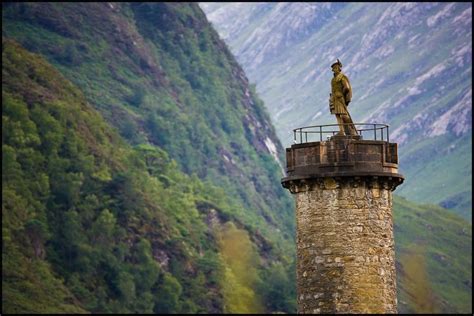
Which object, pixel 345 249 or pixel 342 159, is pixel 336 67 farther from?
pixel 345 249

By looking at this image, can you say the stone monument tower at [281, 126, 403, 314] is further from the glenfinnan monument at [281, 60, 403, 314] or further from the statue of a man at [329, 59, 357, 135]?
the statue of a man at [329, 59, 357, 135]

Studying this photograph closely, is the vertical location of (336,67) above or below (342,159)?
above

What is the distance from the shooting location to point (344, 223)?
42750 millimetres

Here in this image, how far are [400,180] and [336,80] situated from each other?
3.39 m

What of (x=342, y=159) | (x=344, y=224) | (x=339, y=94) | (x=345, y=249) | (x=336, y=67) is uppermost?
(x=336, y=67)

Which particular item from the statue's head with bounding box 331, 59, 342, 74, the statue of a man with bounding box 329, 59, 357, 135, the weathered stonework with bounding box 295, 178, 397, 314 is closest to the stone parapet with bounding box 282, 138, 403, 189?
the weathered stonework with bounding box 295, 178, 397, 314

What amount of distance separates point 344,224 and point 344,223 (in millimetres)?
26

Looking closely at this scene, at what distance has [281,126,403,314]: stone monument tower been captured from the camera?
42375 mm

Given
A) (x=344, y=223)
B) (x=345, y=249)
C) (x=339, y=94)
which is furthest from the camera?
(x=339, y=94)

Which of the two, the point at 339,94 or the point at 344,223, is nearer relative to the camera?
the point at 344,223

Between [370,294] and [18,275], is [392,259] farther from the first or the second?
[18,275]

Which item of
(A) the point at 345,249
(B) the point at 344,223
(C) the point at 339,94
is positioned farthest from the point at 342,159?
(C) the point at 339,94

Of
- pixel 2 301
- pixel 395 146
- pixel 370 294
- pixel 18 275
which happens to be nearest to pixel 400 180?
pixel 395 146

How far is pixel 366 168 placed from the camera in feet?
142
